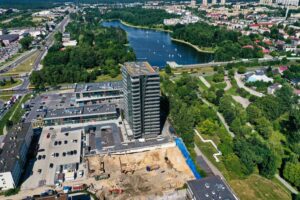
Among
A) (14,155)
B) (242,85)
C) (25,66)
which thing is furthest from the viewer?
(25,66)

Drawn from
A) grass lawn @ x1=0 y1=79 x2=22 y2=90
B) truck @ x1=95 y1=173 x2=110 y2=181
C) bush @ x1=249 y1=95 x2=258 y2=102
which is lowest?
truck @ x1=95 y1=173 x2=110 y2=181

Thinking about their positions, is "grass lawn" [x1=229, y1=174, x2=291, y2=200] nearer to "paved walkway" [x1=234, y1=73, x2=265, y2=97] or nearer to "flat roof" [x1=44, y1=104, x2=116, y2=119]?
"flat roof" [x1=44, y1=104, x2=116, y2=119]

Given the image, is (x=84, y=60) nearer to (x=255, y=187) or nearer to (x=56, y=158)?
(x=56, y=158)

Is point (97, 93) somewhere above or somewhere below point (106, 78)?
above

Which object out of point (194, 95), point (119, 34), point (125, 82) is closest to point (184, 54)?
point (119, 34)

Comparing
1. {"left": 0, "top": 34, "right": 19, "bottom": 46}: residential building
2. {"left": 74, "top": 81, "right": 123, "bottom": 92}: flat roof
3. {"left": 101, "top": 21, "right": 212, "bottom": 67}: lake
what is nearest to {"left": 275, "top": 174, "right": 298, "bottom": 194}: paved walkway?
{"left": 74, "top": 81, "right": 123, "bottom": 92}: flat roof

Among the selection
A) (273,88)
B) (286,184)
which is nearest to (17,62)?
(273,88)

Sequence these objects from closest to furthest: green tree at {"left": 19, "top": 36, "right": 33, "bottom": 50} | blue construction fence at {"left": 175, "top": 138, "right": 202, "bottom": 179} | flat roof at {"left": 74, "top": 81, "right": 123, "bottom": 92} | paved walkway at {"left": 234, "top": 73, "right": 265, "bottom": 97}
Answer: blue construction fence at {"left": 175, "top": 138, "right": 202, "bottom": 179} → flat roof at {"left": 74, "top": 81, "right": 123, "bottom": 92} → paved walkway at {"left": 234, "top": 73, "right": 265, "bottom": 97} → green tree at {"left": 19, "top": 36, "right": 33, "bottom": 50}

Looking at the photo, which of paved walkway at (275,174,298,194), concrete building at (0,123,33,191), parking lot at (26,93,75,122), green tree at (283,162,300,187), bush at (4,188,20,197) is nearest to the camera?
bush at (4,188,20,197)
